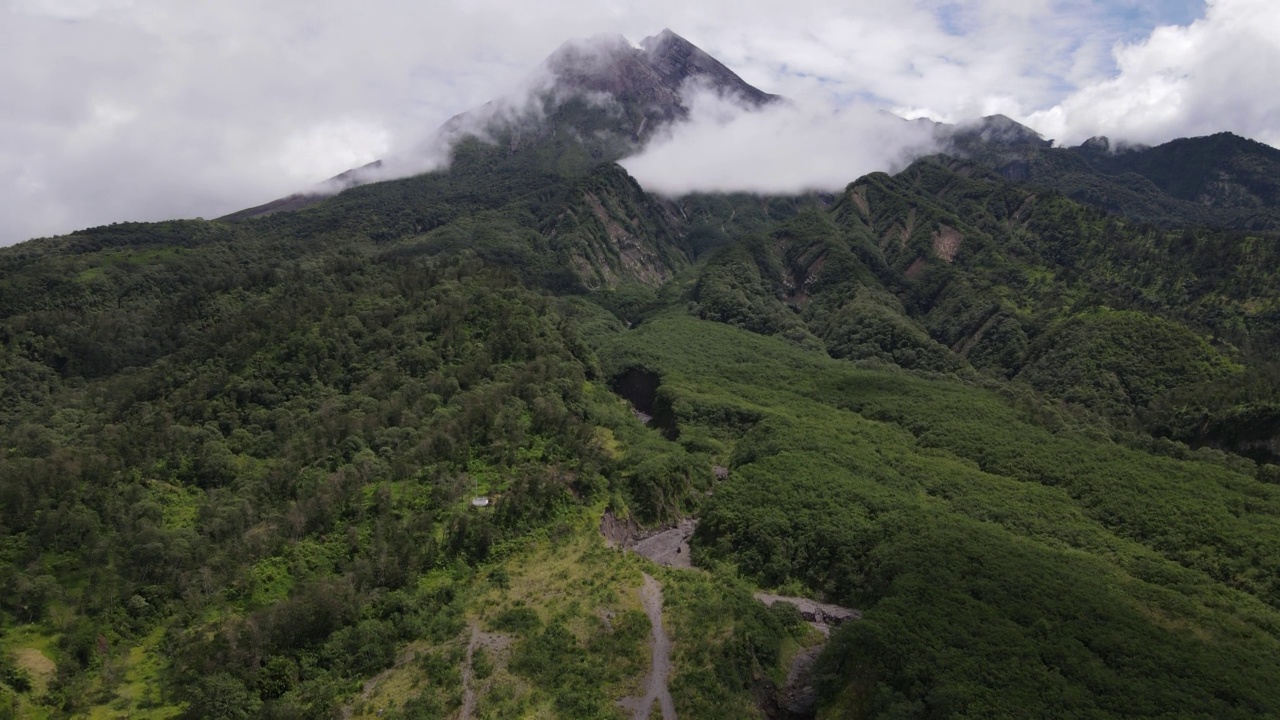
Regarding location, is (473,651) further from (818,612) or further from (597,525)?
(818,612)

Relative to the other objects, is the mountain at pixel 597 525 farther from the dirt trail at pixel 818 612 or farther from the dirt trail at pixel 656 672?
the dirt trail at pixel 818 612

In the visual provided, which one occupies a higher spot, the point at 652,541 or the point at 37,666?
the point at 37,666

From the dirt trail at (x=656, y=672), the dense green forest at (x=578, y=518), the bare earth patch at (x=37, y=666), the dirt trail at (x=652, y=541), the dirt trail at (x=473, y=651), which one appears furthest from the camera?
the dirt trail at (x=652, y=541)

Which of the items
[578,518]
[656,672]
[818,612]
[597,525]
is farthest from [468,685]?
[818,612]

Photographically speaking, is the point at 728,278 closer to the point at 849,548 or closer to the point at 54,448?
the point at 849,548

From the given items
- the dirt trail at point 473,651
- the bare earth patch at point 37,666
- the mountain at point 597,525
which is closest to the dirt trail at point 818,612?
the mountain at point 597,525
